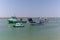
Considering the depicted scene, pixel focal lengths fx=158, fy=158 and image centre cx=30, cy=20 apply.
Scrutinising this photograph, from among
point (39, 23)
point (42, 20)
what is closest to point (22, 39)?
point (39, 23)

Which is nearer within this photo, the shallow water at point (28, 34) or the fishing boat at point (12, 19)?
the shallow water at point (28, 34)

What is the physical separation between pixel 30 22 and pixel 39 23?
32.8 inches

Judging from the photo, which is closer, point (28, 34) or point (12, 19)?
point (28, 34)

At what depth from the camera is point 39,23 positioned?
12.0 m

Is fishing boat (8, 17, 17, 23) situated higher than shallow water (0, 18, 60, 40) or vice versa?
fishing boat (8, 17, 17, 23)

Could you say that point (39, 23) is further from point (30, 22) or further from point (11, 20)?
point (11, 20)

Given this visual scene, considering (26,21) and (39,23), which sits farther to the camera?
(26,21)

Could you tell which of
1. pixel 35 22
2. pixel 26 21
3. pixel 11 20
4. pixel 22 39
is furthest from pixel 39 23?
pixel 22 39

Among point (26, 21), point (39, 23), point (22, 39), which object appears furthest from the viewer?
point (26, 21)

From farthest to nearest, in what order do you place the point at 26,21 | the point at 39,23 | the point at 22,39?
the point at 26,21, the point at 39,23, the point at 22,39

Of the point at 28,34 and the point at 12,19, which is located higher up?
the point at 12,19

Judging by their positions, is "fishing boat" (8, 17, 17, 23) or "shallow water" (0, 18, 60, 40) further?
"fishing boat" (8, 17, 17, 23)

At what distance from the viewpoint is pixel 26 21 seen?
12.9m

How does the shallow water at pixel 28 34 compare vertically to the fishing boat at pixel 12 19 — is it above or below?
below
